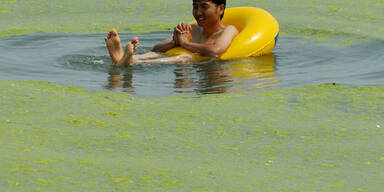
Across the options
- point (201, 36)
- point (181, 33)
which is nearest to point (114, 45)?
point (181, 33)

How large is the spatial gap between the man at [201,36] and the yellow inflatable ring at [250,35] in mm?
60

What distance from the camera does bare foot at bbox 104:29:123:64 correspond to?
5227 millimetres

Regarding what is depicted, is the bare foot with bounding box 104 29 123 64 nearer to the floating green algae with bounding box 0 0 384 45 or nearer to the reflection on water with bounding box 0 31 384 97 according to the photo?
the reflection on water with bounding box 0 31 384 97

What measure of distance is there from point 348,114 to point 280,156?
90 centimetres

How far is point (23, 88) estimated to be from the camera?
4.51 metres

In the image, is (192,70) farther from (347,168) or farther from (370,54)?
(347,168)

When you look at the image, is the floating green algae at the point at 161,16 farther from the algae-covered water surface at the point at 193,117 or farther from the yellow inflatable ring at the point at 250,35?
the yellow inflatable ring at the point at 250,35

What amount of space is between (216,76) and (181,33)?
0.80 metres

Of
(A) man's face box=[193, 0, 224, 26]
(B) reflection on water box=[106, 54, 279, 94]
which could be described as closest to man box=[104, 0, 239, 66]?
(A) man's face box=[193, 0, 224, 26]

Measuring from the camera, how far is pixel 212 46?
5668mm

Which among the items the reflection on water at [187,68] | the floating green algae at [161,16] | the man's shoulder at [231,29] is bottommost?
A: the floating green algae at [161,16]

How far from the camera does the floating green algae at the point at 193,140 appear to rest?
2844 millimetres

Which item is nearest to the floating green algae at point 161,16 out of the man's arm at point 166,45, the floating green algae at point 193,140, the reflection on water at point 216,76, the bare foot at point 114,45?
the man's arm at point 166,45

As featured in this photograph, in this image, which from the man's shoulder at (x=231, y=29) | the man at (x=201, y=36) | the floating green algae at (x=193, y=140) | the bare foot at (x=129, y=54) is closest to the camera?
the floating green algae at (x=193, y=140)
